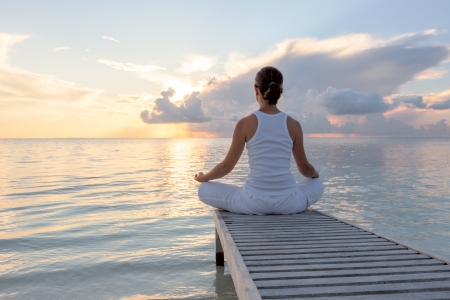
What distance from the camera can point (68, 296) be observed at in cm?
543

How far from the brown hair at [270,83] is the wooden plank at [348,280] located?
103 inches

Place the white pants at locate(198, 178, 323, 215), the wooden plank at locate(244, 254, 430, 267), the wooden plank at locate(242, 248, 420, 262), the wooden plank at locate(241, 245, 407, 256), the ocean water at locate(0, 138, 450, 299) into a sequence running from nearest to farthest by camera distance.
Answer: the wooden plank at locate(244, 254, 430, 267) → the wooden plank at locate(242, 248, 420, 262) → the wooden plank at locate(241, 245, 407, 256) → the white pants at locate(198, 178, 323, 215) → the ocean water at locate(0, 138, 450, 299)

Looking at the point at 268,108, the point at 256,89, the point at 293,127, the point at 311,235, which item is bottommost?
the point at 311,235

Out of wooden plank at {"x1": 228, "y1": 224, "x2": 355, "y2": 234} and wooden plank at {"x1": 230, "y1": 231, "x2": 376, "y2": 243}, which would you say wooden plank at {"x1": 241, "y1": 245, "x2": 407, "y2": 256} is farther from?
wooden plank at {"x1": 228, "y1": 224, "x2": 355, "y2": 234}

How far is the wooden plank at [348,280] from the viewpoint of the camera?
292 cm

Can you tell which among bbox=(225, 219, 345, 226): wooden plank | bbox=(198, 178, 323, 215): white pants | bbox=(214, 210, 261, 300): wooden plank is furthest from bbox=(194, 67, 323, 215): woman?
bbox=(214, 210, 261, 300): wooden plank

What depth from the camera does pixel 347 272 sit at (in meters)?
3.22

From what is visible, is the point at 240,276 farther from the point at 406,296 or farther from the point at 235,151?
the point at 235,151

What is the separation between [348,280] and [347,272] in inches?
7.7

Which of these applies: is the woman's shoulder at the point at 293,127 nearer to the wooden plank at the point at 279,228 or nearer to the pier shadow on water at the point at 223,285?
the wooden plank at the point at 279,228

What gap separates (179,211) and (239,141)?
6.96 m

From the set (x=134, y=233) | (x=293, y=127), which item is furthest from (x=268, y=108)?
(x=134, y=233)

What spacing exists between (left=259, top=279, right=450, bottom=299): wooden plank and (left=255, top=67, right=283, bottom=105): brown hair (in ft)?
9.00

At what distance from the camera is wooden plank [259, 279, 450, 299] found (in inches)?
108
